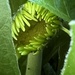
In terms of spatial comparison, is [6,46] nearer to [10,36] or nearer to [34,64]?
[10,36]

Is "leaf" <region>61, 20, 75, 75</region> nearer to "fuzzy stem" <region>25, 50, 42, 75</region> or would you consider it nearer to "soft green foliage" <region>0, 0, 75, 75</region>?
"soft green foliage" <region>0, 0, 75, 75</region>

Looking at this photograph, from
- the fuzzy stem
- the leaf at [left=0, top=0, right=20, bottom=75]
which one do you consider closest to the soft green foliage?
the leaf at [left=0, top=0, right=20, bottom=75]

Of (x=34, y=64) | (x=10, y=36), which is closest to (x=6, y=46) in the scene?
(x=10, y=36)

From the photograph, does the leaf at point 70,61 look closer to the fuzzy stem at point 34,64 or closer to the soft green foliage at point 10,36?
the soft green foliage at point 10,36

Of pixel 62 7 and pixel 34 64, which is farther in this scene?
pixel 34 64

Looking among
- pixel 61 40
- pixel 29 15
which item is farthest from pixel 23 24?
pixel 61 40

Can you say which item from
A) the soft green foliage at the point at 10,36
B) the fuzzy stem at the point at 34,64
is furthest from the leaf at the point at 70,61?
the fuzzy stem at the point at 34,64

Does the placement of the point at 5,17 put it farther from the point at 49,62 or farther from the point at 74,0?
the point at 49,62
